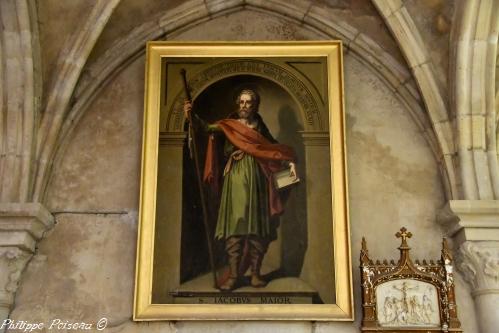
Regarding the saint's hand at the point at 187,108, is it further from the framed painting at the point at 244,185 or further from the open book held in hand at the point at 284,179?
the open book held in hand at the point at 284,179

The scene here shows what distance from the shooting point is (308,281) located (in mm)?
4883

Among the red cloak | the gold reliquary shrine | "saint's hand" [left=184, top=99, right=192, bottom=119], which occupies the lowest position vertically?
the gold reliquary shrine

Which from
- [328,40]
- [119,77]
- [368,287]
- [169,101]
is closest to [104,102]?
[119,77]

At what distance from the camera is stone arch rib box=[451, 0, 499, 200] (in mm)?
5004

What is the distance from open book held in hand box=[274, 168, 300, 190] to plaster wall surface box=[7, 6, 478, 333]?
1.58ft

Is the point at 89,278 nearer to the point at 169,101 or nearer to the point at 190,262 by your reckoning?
the point at 190,262

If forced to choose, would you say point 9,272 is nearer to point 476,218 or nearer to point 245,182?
point 245,182

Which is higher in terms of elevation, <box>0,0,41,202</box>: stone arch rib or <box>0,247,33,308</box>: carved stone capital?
<box>0,0,41,202</box>: stone arch rib

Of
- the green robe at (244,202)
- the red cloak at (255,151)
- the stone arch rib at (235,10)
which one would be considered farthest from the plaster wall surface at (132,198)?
the green robe at (244,202)

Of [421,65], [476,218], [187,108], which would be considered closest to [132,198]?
[187,108]

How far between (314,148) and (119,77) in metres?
1.82

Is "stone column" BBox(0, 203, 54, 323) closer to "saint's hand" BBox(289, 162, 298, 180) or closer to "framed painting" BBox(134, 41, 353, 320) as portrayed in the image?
"framed painting" BBox(134, 41, 353, 320)

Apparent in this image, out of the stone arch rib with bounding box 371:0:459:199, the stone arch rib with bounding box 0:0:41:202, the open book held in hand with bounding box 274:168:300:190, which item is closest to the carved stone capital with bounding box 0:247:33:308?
the stone arch rib with bounding box 0:0:41:202

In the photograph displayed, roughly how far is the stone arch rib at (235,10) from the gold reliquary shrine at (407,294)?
1.03 metres
